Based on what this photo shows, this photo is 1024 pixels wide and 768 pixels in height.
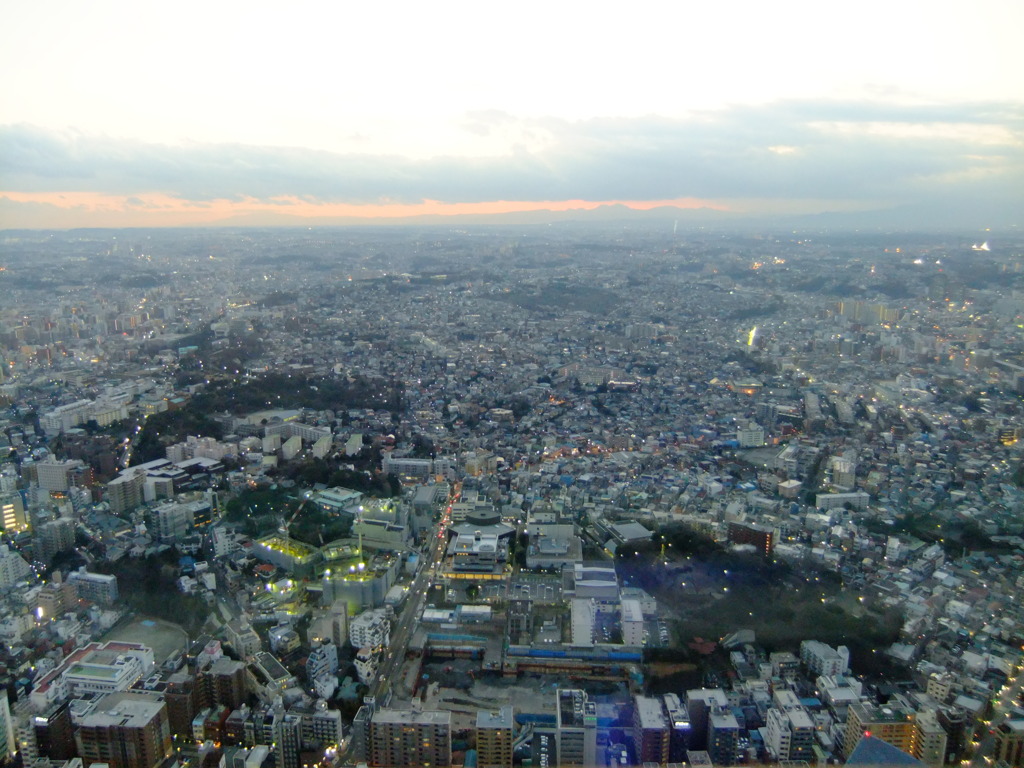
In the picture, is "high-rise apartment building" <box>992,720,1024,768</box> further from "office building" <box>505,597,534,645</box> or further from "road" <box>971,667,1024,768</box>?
"office building" <box>505,597,534,645</box>

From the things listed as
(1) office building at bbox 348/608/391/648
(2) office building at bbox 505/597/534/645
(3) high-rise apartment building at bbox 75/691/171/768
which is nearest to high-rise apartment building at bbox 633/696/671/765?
(2) office building at bbox 505/597/534/645

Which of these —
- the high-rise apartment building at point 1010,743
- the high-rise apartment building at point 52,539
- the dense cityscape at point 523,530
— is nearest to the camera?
the high-rise apartment building at point 1010,743

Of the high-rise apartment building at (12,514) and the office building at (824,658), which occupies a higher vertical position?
the high-rise apartment building at (12,514)

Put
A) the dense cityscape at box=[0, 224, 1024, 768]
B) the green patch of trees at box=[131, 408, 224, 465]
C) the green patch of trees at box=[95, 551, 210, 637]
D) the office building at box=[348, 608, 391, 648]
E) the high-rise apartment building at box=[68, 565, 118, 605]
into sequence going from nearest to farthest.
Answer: the dense cityscape at box=[0, 224, 1024, 768], the office building at box=[348, 608, 391, 648], the green patch of trees at box=[95, 551, 210, 637], the high-rise apartment building at box=[68, 565, 118, 605], the green patch of trees at box=[131, 408, 224, 465]

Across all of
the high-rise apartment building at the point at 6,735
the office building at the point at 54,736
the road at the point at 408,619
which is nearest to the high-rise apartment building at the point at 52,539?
the high-rise apartment building at the point at 6,735

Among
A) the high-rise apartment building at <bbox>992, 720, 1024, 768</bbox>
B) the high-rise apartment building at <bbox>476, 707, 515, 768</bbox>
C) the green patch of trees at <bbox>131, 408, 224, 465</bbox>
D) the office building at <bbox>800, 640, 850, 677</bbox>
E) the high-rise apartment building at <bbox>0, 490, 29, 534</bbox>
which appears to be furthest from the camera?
the green patch of trees at <bbox>131, 408, 224, 465</bbox>

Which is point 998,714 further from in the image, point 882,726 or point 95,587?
point 95,587

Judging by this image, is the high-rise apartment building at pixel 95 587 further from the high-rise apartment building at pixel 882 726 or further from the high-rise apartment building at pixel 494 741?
the high-rise apartment building at pixel 882 726
